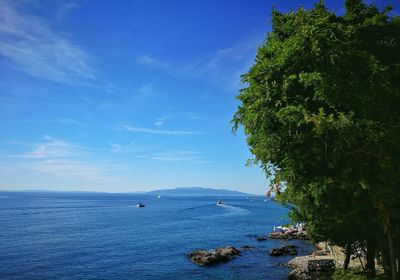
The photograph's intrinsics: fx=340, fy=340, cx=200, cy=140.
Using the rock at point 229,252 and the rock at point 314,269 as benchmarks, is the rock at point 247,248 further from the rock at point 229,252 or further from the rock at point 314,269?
the rock at point 314,269

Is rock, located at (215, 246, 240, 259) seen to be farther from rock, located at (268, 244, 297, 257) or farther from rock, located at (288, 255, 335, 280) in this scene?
rock, located at (288, 255, 335, 280)

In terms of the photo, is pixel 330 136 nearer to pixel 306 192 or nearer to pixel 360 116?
pixel 360 116

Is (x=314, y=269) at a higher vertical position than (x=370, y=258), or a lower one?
lower

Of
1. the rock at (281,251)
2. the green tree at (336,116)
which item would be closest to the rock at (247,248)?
the rock at (281,251)

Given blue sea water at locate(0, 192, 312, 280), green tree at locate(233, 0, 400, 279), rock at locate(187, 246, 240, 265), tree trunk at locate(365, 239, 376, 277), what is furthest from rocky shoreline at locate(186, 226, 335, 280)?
green tree at locate(233, 0, 400, 279)

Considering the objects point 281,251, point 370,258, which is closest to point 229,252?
point 281,251

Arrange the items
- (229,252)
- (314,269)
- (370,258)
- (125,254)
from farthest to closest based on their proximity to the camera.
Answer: (125,254), (229,252), (314,269), (370,258)

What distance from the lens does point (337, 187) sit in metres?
16.4

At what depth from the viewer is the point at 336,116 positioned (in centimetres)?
1727

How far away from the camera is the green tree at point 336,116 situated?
15.3 m

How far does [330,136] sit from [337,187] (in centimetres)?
266

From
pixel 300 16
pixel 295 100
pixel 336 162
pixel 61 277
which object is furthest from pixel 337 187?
pixel 61 277

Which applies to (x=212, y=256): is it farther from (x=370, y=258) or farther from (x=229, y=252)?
(x=370, y=258)

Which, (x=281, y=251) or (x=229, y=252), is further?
(x=281, y=251)
